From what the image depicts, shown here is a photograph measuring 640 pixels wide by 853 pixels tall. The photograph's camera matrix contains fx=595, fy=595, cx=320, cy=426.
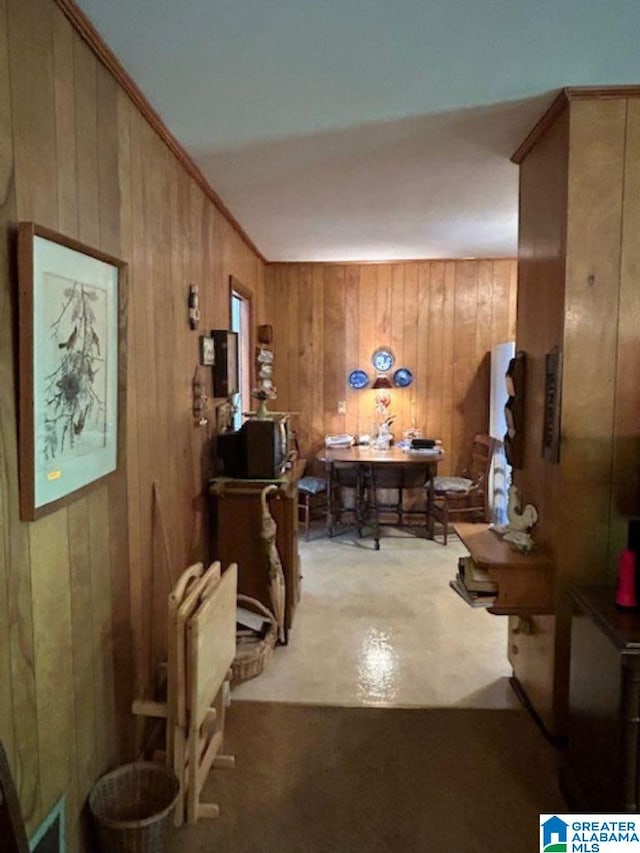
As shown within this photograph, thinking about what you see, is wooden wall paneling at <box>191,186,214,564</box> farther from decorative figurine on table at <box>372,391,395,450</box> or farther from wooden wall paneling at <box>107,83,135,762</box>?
decorative figurine on table at <box>372,391,395,450</box>

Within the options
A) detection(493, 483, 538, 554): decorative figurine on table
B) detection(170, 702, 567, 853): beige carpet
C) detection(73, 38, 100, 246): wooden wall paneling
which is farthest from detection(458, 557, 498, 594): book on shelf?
detection(73, 38, 100, 246): wooden wall paneling

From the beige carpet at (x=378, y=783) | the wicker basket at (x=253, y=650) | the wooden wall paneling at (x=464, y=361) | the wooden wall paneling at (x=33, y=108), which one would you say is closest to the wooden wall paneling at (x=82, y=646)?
the beige carpet at (x=378, y=783)

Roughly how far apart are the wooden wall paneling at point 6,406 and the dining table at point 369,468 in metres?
3.58

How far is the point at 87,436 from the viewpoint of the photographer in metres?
1.63

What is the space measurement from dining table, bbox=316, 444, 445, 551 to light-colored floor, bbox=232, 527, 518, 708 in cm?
59

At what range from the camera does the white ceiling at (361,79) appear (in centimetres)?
160

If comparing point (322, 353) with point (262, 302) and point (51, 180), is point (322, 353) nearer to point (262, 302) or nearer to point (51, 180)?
point (262, 302)

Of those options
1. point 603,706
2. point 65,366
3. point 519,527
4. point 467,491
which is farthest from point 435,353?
point 65,366

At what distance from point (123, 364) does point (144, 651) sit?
3.48ft

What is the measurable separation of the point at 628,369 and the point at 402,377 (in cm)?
332

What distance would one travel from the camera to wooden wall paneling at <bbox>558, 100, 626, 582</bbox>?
2053 millimetres

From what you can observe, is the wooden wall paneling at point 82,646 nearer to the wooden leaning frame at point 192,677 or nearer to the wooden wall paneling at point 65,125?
the wooden leaning frame at point 192,677

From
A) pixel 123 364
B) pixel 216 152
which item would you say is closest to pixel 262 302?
pixel 216 152

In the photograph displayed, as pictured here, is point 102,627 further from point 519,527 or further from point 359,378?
point 359,378
